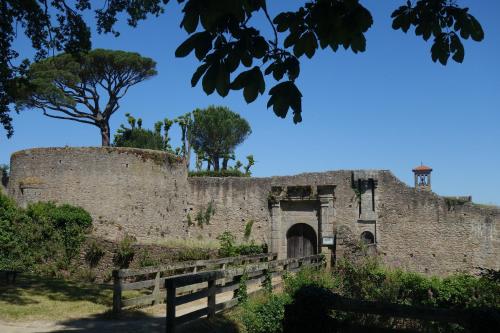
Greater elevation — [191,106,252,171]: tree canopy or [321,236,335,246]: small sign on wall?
[191,106,252,171]: tree canopy

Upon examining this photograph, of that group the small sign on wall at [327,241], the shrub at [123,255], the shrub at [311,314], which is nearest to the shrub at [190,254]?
the shrub at [123,255]

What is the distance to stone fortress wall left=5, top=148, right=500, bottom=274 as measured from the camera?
15.6 meters

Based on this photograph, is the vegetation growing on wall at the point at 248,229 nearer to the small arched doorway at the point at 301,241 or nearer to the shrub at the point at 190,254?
the small arched doorway at the point at 301,241

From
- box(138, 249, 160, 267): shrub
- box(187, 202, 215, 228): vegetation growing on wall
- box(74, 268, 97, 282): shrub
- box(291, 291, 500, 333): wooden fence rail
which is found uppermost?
box(187, 202, 215, 228): vegetation growing on wall

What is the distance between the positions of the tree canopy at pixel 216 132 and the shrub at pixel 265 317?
32.5 metres

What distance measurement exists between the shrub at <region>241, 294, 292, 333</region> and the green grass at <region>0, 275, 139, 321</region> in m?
3.29

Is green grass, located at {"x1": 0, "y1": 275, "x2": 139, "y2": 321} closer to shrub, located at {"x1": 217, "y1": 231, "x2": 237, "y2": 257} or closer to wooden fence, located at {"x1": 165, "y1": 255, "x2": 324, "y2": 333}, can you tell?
wooden fence, located at {"x1": 165, "y1": 255, "x2": 324, "y2": 333}

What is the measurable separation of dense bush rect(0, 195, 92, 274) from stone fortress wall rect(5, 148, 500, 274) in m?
1.39

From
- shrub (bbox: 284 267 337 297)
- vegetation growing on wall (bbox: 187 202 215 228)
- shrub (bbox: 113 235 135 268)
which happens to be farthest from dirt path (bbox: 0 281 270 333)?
vegetation growing on wall (bbox: 187 202 215 228)

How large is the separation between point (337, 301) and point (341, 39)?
303 cm

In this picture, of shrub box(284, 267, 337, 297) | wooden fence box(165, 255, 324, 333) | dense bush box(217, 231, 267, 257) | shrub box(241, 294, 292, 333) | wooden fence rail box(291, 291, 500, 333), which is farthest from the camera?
dense bush box(217, 231, 267, 257)

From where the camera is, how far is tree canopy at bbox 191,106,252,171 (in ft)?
128

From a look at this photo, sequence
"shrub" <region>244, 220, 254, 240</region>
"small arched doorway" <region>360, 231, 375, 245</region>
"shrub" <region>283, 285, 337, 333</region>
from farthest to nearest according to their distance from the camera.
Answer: "shrub" <region>244, 220, 254, 240</region> < "small arched doorway" <region>360, 231, 375, 245</region> < "shrub" <region>283, 285, 337, 333</region>

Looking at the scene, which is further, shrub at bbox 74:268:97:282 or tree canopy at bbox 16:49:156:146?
tree canopy at bbox 16:49:156:146
